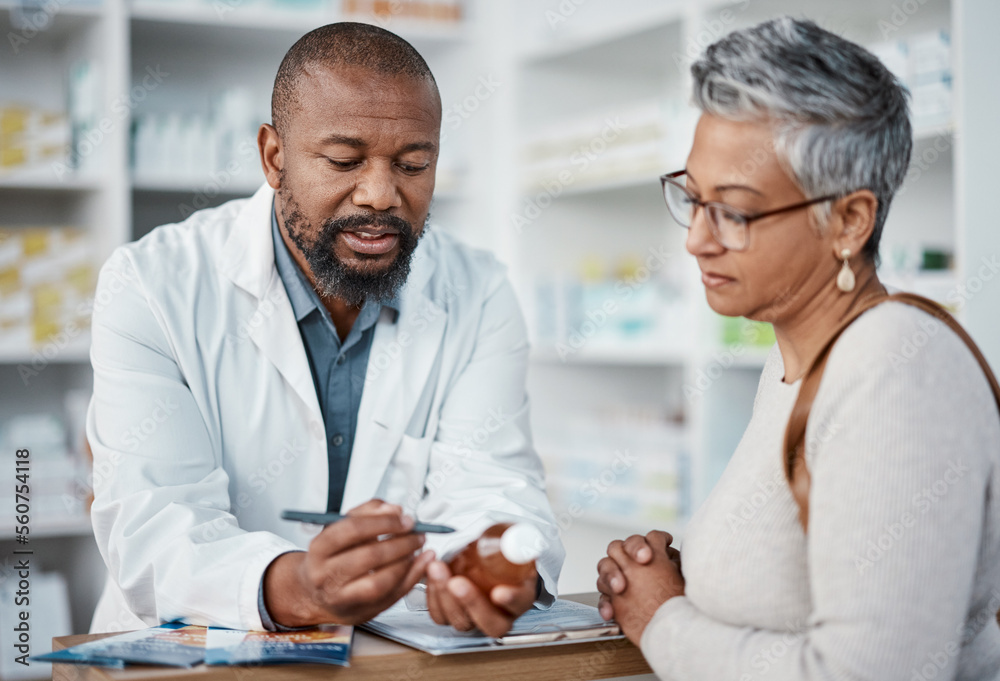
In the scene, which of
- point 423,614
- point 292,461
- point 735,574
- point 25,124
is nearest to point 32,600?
point 25,124

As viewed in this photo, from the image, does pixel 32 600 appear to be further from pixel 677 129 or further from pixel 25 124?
pixel 677 129

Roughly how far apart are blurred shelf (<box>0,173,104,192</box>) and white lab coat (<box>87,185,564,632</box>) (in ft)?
4.60

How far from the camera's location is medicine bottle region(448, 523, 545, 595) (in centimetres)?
99

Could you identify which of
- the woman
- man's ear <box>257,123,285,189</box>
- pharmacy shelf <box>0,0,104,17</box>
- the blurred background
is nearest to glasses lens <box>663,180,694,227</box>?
the woman

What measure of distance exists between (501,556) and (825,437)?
1.11 feet

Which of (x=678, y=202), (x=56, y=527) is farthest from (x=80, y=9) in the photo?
(x=678, y=202)

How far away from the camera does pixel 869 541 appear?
87 centimetres

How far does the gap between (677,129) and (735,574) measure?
2309 mm

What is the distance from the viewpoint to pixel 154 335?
1.50 meters

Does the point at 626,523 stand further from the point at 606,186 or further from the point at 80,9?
the point at 80,9

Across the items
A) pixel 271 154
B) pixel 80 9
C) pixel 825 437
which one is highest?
pixel 80 9

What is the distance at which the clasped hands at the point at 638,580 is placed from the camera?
1099mm

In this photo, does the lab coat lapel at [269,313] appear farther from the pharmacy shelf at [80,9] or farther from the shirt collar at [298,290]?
the pharmacy shelf at [80,9]

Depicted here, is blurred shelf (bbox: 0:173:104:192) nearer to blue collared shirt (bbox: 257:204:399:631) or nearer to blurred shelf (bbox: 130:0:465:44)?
blurred shelf (bbox: 130:0:465:44)
